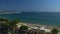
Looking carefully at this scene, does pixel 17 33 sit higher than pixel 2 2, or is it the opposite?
pixel 2 2

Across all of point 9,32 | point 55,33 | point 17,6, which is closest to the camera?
point 55,33

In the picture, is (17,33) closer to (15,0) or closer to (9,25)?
(9,25)

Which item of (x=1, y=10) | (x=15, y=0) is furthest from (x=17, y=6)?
(x=1, y=10)

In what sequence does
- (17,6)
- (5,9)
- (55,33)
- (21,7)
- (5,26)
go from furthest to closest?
(21,7) < (17,6) < (5,9) < (5,26) < (55,33)

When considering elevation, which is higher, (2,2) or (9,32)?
(2,2)

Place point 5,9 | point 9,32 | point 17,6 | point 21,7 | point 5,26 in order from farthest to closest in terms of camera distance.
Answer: point 21,7, point 17,6, point 5,9, point 5,26, point 9,32

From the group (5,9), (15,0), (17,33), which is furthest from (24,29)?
(15,0)

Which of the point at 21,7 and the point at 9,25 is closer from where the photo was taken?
the point at 9,25

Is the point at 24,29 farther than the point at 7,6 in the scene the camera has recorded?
No

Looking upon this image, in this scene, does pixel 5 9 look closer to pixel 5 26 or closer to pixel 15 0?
pixel 15 0
